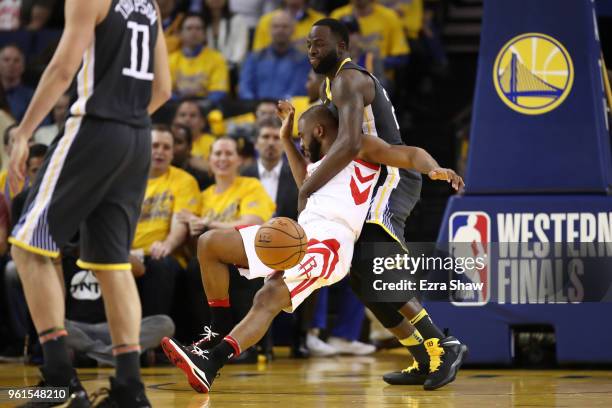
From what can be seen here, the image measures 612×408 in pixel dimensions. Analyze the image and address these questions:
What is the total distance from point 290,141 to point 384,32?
5553mm

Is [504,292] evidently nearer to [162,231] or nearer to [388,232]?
[388,232]

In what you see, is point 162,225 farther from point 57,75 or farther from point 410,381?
point 57,75

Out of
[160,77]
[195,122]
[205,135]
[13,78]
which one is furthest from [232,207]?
[13,78]

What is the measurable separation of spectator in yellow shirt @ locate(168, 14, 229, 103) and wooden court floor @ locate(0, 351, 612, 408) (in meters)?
4.48

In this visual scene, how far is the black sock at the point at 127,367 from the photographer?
3969 mm

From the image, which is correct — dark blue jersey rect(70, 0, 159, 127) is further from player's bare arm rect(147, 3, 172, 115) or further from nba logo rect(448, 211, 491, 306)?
nba logo rect(448, 211, 491, 306)

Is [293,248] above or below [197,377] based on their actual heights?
above

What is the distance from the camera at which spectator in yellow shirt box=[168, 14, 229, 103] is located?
11.1 meters

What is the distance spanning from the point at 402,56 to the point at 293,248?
6.45 metres

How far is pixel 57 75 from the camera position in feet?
12.7

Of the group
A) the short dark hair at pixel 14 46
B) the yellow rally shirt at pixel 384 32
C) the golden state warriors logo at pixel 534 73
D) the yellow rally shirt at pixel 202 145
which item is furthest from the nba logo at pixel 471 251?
the short dark hair at pixel 14 46

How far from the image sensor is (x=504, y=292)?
6.75m

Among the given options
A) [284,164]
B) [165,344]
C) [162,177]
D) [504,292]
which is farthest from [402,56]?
[165,344]

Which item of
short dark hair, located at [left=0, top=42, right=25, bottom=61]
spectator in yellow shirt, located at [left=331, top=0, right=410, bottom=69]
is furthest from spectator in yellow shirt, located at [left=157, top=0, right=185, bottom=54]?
spectator in yellow shirt, located at [left=331, top=0, right=410, bottom=69]
